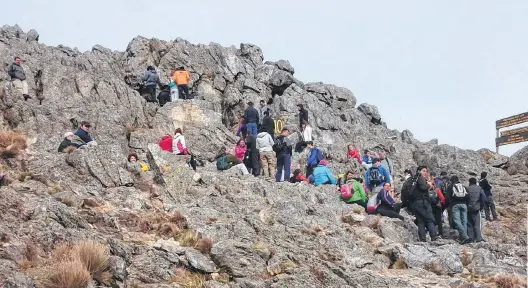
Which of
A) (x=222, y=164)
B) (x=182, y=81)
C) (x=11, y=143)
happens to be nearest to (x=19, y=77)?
(x=11, y=143)

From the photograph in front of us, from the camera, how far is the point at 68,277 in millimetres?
11078

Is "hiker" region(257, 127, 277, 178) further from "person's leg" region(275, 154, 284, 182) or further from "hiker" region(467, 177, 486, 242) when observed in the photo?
"hiker" region(467, 177, 486, 242)

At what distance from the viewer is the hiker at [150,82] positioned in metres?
35.2

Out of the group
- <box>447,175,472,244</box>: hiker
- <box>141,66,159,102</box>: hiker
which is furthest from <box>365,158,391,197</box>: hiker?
<box>141,66,159,102</box>: hiker

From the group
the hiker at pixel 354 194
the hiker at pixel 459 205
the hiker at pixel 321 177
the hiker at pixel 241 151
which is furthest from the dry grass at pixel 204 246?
the hiker at pixel 241 151

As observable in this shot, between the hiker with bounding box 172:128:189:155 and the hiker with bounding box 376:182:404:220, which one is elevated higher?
the hiker with bounding box 172:128:189:155

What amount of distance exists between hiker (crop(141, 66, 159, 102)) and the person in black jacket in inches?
771

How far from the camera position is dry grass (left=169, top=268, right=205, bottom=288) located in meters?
Result: 12.6

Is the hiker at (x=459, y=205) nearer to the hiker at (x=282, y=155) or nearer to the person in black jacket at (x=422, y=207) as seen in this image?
the person in black jacket at (x=422, y=207)

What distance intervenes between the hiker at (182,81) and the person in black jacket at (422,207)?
1826cm

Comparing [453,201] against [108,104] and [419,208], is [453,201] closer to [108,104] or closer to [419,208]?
[419,208]

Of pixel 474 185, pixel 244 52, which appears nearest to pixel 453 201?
pixel 474 185

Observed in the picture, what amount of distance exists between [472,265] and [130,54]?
3090cm

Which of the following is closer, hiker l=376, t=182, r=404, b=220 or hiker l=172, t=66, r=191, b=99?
hiker l=376, t=182, r=404, b=220
